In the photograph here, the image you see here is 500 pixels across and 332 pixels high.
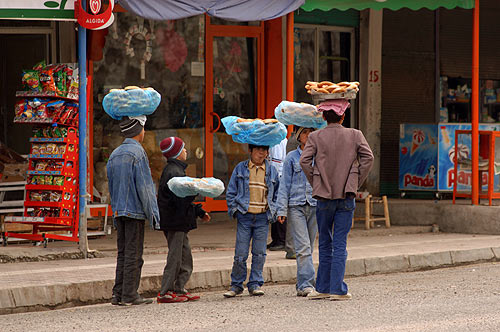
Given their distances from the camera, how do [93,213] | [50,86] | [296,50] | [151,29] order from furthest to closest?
[296,50] < [151,29] < [93,213] < [50,86]

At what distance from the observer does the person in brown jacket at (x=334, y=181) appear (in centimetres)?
909

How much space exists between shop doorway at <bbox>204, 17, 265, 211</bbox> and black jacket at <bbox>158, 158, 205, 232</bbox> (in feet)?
19.2

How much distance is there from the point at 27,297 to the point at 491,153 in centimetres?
820

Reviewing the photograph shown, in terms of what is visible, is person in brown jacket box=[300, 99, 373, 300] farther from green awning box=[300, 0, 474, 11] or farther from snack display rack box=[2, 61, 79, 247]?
green awning box=[300, 0, 474, 11]

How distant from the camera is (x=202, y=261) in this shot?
37.1 ft

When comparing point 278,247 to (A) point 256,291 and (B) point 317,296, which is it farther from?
(B) point 317,296

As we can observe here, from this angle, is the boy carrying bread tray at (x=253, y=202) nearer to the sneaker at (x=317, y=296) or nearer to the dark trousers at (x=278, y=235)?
the sneaker at (x=317, y=296)

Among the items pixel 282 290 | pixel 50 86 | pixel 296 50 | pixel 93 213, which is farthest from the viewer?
pixel 296 50

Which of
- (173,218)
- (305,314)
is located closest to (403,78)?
(173,218)

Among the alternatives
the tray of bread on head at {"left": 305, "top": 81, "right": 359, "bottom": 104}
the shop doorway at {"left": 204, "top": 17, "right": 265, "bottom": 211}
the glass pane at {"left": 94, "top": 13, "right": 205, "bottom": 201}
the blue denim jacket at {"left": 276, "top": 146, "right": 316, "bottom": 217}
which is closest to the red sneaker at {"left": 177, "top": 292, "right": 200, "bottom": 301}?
the blue denim jacket at {"left": 276, "top": 146, "right": 316, "bottom": 217}

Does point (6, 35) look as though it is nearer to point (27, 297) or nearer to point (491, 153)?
point (27, 297)

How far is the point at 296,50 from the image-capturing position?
54.3 feet

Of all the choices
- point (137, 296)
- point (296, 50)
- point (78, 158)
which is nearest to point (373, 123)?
point (296, 50)

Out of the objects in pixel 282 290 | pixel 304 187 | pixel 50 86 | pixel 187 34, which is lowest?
pixel 282 290
